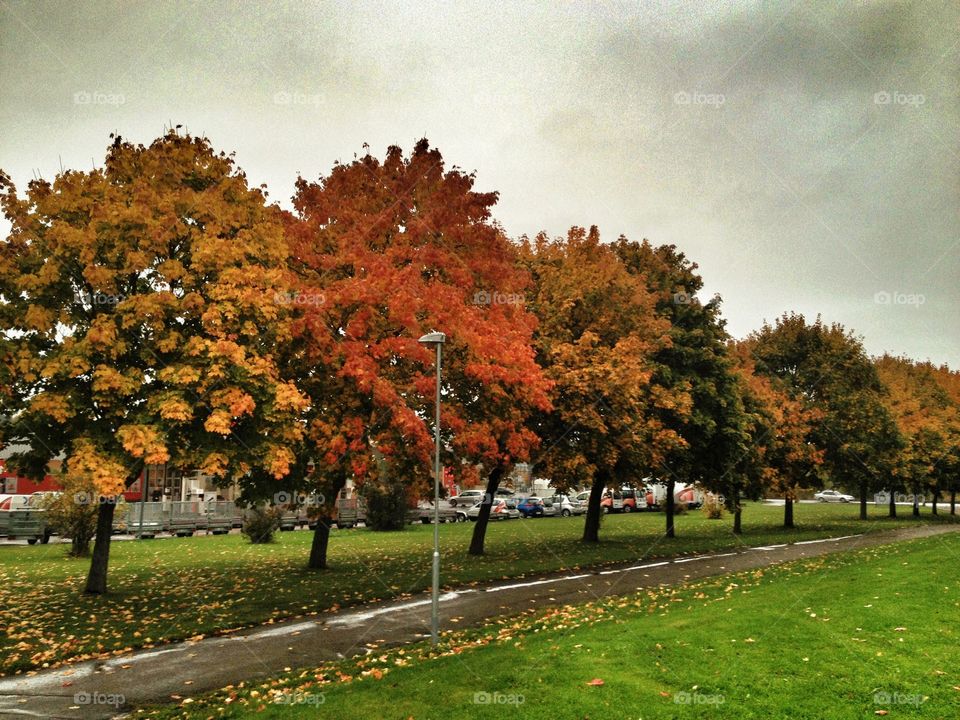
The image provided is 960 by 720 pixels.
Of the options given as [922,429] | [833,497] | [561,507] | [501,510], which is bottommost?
[833,497]

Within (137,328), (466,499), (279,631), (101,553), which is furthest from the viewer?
(466,499)

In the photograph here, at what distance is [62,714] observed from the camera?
28.5ft

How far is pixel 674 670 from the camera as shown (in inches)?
345

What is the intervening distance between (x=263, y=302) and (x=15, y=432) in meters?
5.97

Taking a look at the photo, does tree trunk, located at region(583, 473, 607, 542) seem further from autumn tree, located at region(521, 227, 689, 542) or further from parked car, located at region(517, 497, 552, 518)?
parked car, located at region(517, 497, 552, 518)

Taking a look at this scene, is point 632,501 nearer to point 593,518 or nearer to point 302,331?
point 593,518

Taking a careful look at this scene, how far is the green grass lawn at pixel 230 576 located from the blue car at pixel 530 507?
16.2 meters

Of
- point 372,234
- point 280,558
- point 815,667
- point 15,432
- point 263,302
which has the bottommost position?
point 280,558

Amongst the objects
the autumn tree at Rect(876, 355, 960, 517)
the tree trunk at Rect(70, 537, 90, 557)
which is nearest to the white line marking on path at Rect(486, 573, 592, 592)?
the tree trunk at Rect(70, 537, 90, 557)

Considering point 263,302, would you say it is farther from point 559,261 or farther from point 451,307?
point 559,261

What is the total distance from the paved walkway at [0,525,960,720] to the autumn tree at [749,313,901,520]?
950 inches

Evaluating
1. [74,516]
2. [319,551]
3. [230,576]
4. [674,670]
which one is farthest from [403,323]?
[74,516]

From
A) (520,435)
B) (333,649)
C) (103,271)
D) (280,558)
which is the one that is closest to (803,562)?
(520,435)

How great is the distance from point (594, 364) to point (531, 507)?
32426 millimetres
